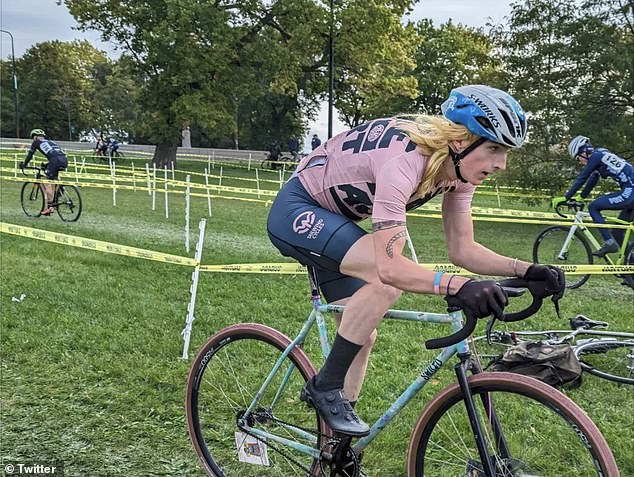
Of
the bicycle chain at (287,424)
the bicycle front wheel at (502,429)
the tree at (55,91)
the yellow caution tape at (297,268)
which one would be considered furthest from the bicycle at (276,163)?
the bicycle front wheel at (502,429)

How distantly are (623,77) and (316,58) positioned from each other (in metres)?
18.5

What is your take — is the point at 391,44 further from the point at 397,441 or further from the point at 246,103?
the point at 246,103

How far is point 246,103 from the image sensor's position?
54.7 metres

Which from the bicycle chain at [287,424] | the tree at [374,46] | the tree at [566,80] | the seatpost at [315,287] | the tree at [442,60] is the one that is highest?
the tree at [442,60]

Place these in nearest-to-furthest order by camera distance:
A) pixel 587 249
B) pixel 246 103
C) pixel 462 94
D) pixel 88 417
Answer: pixel 462 94
pixel 88 417
pixel 587 249
pixel 246 103

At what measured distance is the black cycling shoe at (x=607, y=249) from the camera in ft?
25.8

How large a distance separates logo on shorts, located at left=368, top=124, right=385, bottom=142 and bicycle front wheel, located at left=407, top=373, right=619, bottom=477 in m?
1.02

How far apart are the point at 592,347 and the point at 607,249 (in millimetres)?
3808

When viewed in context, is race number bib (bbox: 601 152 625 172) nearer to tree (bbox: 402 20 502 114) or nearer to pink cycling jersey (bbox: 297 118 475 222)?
pink cycling jersey (bbox: 297 118 475 222)

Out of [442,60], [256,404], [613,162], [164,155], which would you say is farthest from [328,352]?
[442,60]

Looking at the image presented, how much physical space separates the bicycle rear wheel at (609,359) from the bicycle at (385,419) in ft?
5.06

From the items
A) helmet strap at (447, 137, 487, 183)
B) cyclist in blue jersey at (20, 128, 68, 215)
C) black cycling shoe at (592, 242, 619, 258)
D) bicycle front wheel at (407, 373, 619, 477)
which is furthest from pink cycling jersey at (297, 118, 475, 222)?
cyclist in blue jersey at (20, 128, 68, 215)

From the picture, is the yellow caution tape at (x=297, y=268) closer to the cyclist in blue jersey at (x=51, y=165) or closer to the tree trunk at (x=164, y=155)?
the cyclist in blue jersey at (x=51, y=165)

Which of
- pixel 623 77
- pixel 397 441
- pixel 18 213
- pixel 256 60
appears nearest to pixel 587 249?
pixel 397 441
